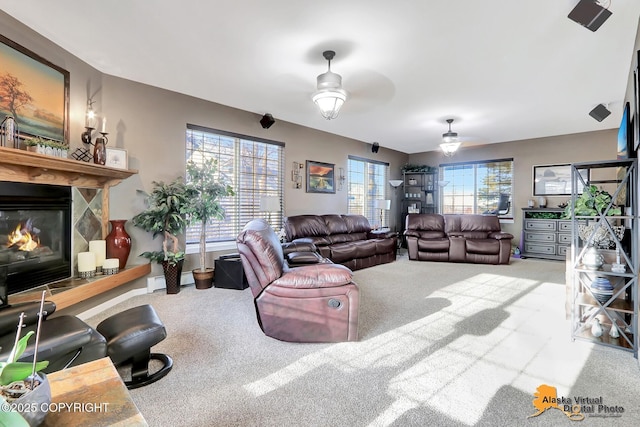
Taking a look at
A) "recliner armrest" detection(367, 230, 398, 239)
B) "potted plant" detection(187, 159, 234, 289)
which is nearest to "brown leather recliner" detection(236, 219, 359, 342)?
"potted plant" detection(187, 159, 234, 289)

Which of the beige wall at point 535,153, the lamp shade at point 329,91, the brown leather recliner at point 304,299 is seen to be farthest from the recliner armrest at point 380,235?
the brown leather recliner at point 304,299

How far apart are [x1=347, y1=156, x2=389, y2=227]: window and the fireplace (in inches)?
208

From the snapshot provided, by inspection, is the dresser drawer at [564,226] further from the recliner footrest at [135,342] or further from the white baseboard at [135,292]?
the recliner footrest at [135,342]

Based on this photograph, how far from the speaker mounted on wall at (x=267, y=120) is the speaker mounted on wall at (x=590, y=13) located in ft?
12.9

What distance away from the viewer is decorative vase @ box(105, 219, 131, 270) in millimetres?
3488

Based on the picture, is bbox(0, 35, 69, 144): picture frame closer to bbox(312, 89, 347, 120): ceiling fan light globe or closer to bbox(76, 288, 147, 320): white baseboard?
bbox(76, 288, 147, 320): white baseboard

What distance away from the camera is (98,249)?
3.31 metres

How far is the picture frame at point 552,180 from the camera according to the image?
6.60 meters

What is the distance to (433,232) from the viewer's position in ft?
22.2

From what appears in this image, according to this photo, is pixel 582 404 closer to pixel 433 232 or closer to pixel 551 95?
pixel 551 95

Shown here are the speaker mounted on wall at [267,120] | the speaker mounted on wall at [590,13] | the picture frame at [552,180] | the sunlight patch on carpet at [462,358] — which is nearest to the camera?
the sunlight patch on carpet at [462,358]

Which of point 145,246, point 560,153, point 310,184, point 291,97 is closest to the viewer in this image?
point 145,246

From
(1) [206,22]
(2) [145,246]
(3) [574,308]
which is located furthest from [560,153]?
(2) [145,246]

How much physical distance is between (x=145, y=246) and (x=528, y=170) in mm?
7874
